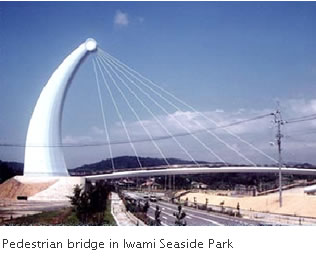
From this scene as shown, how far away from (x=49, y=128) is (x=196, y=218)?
483 centimetres

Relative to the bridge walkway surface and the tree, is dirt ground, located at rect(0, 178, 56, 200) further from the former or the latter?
the bridge walkway surface

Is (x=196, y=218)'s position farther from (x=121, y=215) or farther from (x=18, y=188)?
(x=18, y=188)

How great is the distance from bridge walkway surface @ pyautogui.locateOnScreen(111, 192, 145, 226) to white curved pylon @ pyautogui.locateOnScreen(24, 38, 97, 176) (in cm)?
86

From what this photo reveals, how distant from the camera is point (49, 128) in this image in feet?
30.6

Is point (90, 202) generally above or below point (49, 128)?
below

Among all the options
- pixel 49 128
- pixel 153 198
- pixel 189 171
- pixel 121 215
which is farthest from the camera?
pixel 49 128

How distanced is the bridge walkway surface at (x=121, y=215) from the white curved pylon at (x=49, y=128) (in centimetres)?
86

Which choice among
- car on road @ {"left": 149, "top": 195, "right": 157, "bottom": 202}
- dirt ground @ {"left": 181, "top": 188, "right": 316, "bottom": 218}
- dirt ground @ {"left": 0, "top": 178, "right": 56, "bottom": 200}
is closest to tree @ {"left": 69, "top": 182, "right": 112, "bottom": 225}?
dirt ground @ {"left": 0, "top": 178, "right": 56, "bottom": 200}

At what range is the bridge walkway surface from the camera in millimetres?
4582

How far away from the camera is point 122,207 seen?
5.99m

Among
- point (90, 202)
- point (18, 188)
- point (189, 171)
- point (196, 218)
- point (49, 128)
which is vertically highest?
point (49, 128)

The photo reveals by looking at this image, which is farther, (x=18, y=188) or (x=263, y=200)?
(x=263, y=200)

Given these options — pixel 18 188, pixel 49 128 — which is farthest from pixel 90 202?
pixel 49 128
